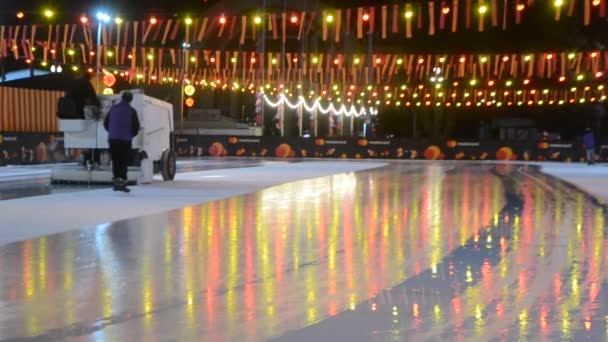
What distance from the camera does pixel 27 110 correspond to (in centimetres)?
2947

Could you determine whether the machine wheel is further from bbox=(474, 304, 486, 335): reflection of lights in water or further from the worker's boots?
bbox=(474, 304, 486, 335): reflection of lights in water

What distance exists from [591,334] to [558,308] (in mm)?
783

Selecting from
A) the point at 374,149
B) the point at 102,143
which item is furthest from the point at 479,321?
the point at 374,149

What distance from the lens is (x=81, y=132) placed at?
733 inches

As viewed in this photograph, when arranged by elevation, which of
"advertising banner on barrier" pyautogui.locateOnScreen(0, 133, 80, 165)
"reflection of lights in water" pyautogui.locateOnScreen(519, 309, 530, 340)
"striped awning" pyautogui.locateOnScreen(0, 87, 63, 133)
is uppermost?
"striped awning" pyautogui.locateOnScreen(0, 87, 63, 133)

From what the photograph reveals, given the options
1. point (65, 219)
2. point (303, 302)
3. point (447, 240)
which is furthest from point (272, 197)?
point (303, 302)

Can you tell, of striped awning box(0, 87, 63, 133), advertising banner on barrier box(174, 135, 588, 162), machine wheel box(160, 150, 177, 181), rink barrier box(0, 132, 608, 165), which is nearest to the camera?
machine wheel box(160, 150, 177, 181)

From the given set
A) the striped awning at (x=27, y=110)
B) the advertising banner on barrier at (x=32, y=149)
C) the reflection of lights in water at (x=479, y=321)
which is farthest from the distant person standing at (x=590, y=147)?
the reflection of lights in water at (x=479, y=321)

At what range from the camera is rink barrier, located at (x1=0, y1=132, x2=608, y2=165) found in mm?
42531

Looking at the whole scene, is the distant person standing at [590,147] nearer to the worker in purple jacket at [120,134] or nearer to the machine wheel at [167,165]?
the machine wheel at [167,165]

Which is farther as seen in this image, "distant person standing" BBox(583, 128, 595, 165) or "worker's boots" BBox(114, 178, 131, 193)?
"distant person standing" BBox(583, 128, 595, 165)

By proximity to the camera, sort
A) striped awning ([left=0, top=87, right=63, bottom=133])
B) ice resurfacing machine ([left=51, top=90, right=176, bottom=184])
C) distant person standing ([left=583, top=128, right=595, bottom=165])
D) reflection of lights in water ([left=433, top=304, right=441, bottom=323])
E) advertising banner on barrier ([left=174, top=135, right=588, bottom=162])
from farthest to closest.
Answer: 1. advertising banner on barrier ([left=174, top=135, right=588, bottom=162])
2. distant person standing ([left=583, top=128, right=595, bottom=165])
3. striped awning ([left=0, top=87, right=63, bottom=133])
4. ice resurfacing machine ([left=51, top=90, right=176, bottom=184])
5. reflection of lights in water ([left=433, top=304, right=441, bottom=323])

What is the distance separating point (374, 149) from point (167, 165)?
26207 millimetres

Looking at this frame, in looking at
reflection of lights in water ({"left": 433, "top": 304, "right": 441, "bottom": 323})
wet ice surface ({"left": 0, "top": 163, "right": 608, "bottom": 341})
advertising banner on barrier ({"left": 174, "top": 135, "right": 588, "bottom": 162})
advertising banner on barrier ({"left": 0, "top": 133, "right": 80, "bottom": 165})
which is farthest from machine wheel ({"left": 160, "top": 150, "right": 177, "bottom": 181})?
advertising banner on barrier ({"left": 174, "top": 135, "right": 588, "bottom": 162})
